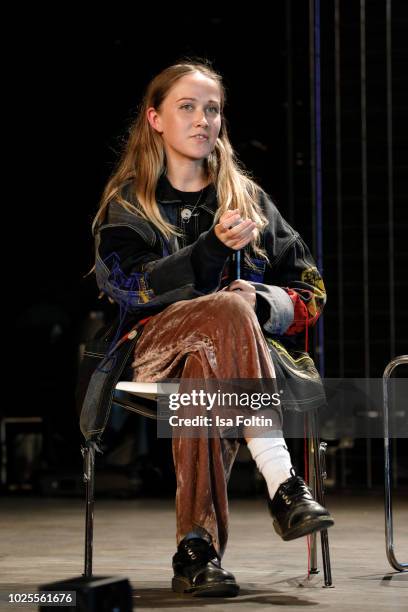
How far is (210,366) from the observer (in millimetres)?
1887

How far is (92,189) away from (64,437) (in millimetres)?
1204

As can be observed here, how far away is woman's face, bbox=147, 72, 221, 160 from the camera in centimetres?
224

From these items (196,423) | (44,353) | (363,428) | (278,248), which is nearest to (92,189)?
(44,353)

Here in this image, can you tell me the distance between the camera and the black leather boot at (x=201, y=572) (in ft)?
6.00

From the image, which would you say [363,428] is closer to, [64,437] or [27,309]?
[64,437]

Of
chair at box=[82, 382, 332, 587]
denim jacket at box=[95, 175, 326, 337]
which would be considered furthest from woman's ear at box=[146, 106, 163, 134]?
chair at box=[82, 382, 332, 587]

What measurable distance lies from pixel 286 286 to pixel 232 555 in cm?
69

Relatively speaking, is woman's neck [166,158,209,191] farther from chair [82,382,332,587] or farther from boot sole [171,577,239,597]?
boot sole [171,577,239,597]

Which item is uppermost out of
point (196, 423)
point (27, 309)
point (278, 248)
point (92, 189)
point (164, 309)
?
point (92, 189)

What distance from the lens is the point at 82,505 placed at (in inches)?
166

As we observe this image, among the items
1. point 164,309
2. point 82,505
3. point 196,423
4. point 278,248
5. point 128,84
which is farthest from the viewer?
point 128,84

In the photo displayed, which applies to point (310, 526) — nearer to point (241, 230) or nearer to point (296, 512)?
point (296, 512)

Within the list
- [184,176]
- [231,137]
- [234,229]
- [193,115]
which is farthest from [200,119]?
[231,137]

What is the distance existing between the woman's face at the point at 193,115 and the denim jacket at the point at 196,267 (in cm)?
8
